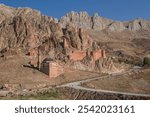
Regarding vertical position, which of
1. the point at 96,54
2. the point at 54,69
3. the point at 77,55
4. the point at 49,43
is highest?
the point at 49,43

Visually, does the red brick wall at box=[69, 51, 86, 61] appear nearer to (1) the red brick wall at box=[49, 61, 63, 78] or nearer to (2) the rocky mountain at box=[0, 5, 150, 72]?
(2) the rocky mountain at box=[0, 5, 150, 72]

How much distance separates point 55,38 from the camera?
95688 millimetres

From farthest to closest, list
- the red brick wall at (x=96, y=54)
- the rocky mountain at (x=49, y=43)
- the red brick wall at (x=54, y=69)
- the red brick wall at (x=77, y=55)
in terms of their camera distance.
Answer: the red brick wall at (x=96, y=54), the rocky mountain at (x=49, y=43), the red brick wall at (x=77, y=55), the red brick wall at (x=54, y=69)

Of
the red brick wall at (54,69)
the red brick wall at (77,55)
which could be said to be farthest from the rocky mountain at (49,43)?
the red brick wall at (54,69)

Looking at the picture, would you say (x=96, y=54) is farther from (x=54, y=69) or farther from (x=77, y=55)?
(x=54, y=69)

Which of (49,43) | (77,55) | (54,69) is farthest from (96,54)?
(54,69)

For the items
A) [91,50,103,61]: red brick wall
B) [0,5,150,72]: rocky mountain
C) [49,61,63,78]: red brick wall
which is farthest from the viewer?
[91,50,103,61]: red brick wall

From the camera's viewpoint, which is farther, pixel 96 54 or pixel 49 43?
pixel 49 43

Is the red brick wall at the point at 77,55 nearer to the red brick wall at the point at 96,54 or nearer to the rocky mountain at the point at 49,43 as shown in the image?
the rocky mountain at the point at 49,43

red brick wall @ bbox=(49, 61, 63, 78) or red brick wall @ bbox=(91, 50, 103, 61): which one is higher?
red brick wall @ bbox=(91, 50, 103, 61)

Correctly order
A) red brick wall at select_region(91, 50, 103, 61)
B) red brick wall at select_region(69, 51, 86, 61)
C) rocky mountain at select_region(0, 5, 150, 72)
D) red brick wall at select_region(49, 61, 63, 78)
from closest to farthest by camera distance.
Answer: red brick wall at select_region(49, 61, 63, 78) → red brick wall at select_region(69, 51, 86, 61) → rocky mountain at select_region(0, 5, 150, 72) → red brick wall at select_region(91, 50, 103, 61)

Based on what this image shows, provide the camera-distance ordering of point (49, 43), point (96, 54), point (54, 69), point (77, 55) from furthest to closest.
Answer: point (49, 43) → point (96, 54) → point (77, 55) → point (54, 69)

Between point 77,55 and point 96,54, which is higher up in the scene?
point 96,54

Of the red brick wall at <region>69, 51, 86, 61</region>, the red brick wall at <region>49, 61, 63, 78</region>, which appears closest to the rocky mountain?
the red brick wall at <region>69, 51, 86, 61</region>
